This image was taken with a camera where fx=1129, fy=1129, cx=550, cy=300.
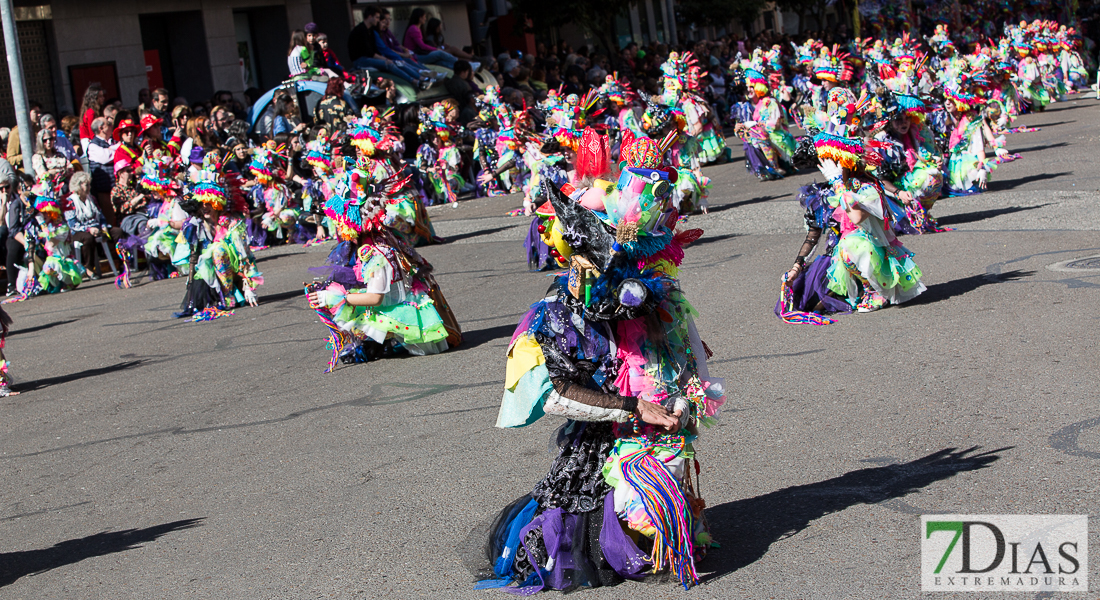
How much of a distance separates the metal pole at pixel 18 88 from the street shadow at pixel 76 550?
1195 cm

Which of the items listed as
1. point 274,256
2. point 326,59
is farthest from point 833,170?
point 326,59

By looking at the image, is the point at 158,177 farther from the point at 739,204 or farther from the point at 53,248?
the point at 739,204

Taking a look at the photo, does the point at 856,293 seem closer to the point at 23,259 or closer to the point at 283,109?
the point at 23,259

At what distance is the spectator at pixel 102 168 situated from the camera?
54.0ft

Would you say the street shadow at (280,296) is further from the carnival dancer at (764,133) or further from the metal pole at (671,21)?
the metal pole at (671,21)

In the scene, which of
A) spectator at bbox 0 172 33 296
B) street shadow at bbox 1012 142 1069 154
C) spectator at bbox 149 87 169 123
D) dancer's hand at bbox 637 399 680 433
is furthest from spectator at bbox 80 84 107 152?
dancer's hand at bbox 637 399 680 433

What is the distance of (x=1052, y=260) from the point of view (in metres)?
9.20

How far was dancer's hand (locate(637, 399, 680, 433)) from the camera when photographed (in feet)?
13.1

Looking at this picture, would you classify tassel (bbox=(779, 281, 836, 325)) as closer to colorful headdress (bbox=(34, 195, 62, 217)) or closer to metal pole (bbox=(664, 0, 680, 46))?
colorful headdress (bbox=(34, 195, 62, 217))

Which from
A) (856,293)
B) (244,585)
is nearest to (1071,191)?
(856,293)

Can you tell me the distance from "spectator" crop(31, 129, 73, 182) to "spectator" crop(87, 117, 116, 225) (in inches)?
24.6

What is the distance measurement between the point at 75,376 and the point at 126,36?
1637 cm

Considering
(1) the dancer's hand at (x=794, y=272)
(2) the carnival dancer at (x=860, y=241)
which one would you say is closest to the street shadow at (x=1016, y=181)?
(2) the carnival dancer at (x=860, y=241)

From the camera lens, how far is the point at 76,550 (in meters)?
5.39
